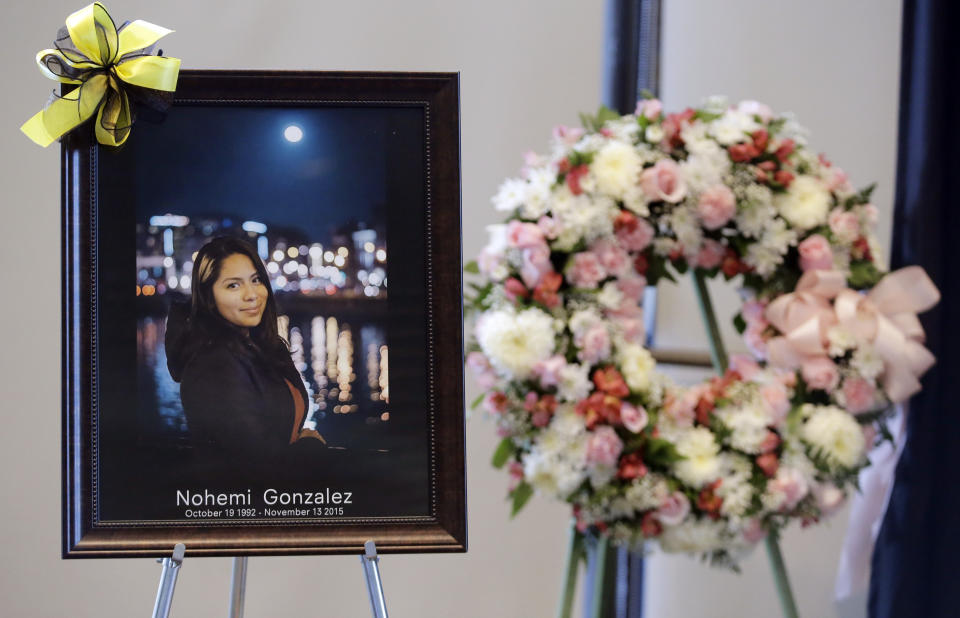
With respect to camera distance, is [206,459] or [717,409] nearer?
[717,409]

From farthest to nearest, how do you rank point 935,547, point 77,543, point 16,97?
point 16,97
point 77,543
point 935,547

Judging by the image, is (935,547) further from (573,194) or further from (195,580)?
(195,580)

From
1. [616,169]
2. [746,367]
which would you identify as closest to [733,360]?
[746,367]

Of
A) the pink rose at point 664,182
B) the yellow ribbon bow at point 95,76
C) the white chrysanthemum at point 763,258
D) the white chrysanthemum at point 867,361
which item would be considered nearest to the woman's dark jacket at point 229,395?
the yellow ribbon bow at point 95,76

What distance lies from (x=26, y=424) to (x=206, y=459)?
102cm

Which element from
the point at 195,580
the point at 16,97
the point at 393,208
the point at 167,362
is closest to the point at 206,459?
the point at 167,362

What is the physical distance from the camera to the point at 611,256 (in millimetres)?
1314

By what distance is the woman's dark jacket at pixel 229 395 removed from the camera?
1.51 meters

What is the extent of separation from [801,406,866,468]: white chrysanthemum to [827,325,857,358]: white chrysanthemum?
9 cm

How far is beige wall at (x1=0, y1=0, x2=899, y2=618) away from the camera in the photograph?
7.41 feet

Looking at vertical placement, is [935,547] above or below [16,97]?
below

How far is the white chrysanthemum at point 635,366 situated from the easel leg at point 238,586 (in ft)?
2.81

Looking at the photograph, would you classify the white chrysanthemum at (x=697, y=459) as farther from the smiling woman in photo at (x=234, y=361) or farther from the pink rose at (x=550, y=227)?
the smiling woman in photo at (x=234, y=361)

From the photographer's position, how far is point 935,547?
1.28m
